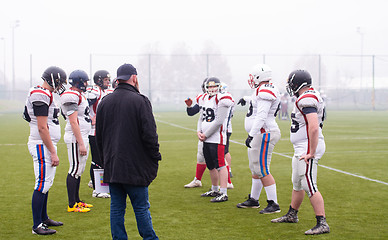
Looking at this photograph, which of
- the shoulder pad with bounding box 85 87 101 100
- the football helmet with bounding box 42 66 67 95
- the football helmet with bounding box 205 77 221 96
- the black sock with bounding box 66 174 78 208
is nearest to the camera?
the football helmet with bounding box 42 66 67 95

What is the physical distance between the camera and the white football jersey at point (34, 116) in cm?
580

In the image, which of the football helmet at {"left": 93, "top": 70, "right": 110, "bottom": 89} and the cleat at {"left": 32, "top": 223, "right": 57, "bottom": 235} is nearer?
the cleat at {"left": 32, "top": 223, "right": 57, "bottom": 235}

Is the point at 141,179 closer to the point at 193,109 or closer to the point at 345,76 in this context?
the point at 193,109

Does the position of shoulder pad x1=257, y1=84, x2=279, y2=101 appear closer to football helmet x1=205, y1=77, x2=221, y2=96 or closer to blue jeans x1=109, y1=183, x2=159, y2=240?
football helmet x1=205, y1=77, x2=221, y2=96

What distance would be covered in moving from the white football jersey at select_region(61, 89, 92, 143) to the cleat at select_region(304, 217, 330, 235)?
3.69 meters

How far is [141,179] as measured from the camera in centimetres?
471

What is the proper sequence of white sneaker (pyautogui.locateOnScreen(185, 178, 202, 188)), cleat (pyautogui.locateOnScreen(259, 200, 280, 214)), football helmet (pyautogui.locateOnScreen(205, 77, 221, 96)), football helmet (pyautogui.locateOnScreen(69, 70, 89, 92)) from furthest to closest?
1. white sneaker (pyautogui.locateOnScreen(185, 178, 202, 188))
2. football helmet (pyautogui.locateOnScreen(205, 77, 221, 96))
3. cleat (pyautogui.locateOnScreen(259, 200, 280, 214))
4. football helmet (pyautogui.locateOnScreen(69, 70, 89, 92))

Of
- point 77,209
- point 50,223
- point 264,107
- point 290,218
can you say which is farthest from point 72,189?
point 290,218

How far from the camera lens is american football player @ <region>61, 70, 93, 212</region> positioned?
6.95m

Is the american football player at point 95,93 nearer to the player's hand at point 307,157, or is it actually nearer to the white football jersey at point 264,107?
the white football jersey at point 264,107

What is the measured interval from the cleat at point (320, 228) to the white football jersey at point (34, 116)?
11.5 ft

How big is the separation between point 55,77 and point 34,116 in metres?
0.56

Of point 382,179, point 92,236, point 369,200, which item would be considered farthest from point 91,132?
point 382,179

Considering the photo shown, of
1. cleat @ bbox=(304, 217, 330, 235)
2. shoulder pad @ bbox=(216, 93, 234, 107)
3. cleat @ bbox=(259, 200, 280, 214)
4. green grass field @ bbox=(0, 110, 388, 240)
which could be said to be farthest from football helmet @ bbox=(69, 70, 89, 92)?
cleat @ bbox=(304, 217, 330, 235)
